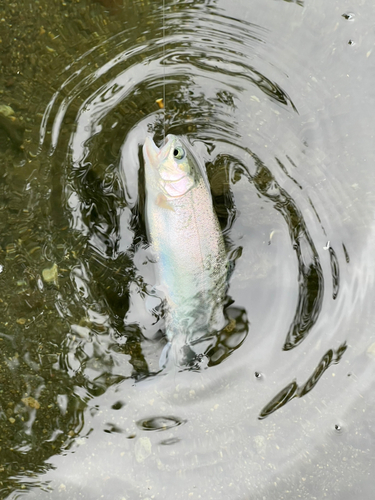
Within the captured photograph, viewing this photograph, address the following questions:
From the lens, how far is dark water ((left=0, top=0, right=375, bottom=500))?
282cm

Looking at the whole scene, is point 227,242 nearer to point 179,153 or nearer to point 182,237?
point 182,237

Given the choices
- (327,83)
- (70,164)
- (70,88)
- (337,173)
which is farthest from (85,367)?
(327,83)

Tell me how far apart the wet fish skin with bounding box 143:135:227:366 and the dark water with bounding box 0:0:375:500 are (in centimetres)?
17

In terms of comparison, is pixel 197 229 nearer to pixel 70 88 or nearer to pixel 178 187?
pixel 178 187

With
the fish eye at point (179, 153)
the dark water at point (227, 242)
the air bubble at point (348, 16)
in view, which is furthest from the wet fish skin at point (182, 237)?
the air bubble at point (348, 16)

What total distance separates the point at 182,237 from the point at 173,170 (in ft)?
1.49

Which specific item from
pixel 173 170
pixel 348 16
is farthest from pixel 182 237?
pixel 348 16

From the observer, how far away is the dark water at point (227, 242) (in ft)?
9.26

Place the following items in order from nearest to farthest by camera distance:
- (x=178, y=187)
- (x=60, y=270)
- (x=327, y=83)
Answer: (x=178, y=187) → (x=60, y=270) → (x=327, y=83)

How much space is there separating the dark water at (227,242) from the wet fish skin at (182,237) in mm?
170

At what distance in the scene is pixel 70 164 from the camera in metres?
2.99

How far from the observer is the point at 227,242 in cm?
306

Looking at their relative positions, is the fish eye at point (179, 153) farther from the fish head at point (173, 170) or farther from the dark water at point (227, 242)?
the dark water at point (227, 242)

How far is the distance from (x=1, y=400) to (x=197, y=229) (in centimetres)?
181
